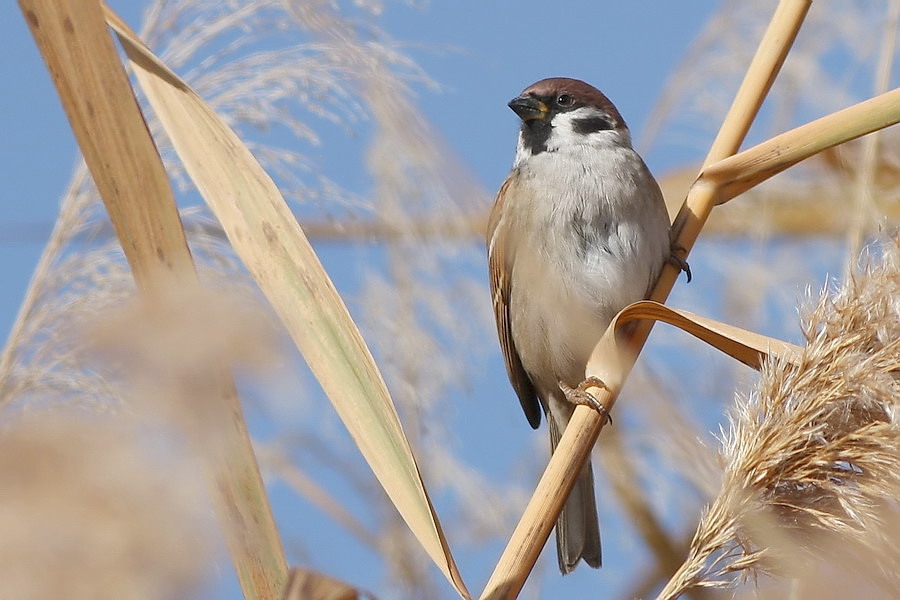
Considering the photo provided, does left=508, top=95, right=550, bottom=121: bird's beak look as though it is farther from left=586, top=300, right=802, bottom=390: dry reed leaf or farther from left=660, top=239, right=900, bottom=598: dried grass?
left=660, top=239, right=900, bottom=598: dried grass

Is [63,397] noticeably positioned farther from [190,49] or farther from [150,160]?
[190,49]

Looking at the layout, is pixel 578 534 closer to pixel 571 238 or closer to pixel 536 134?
pixel 571 238

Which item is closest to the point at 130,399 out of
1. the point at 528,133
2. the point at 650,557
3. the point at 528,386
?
the point at 650,557

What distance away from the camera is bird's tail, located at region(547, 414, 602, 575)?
1.98 meters

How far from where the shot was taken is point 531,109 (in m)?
2.17

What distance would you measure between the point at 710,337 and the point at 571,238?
0.87 metres

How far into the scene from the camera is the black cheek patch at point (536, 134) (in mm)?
2119

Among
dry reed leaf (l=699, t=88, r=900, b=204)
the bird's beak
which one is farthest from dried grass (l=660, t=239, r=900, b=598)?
the bird's beak

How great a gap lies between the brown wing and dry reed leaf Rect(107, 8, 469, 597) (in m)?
1.13

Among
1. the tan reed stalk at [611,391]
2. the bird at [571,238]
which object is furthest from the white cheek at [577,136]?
the tan reed stalk at [611,391]

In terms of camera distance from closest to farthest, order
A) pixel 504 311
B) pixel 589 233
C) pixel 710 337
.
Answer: pixel 710 337 < pixel 589 233 < pixel 504 311

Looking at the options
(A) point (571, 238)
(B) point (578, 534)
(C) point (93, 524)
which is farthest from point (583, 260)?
(C) point (93, 524)

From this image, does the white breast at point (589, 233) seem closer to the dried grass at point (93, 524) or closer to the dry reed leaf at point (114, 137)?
the dry reed leaf at point (114, 137)

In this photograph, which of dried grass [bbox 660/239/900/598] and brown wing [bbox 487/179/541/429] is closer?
dried grass [bbox 660/239/900/598]
